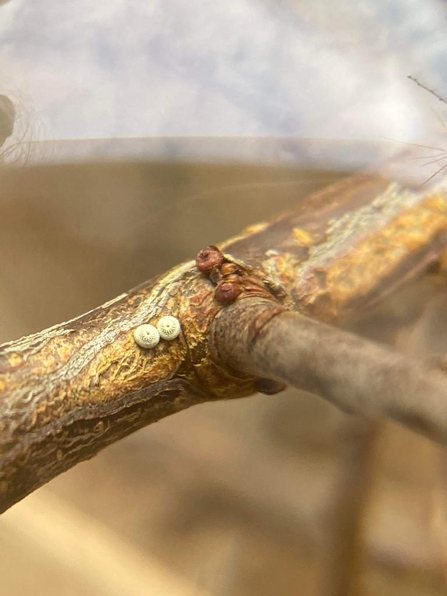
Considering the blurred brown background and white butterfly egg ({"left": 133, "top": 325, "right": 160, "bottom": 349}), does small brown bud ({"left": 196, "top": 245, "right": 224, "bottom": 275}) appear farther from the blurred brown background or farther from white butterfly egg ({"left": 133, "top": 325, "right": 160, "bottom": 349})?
the blurred brown background

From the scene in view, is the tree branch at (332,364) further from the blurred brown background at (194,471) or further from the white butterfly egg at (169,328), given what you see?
the blurred brown background at (194,471)

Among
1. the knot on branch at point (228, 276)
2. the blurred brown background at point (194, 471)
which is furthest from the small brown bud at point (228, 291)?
the blurred brown background at point (194, 471)

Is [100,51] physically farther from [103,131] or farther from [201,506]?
[201,506]

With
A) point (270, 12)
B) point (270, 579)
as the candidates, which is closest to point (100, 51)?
point (270, 12)

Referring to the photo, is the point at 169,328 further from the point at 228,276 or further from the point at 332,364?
the point at 332,364

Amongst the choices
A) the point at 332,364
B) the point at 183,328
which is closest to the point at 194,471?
the point at 183,328

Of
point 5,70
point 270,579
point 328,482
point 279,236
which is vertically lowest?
point 270,579

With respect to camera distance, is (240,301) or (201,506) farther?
(201,506)
